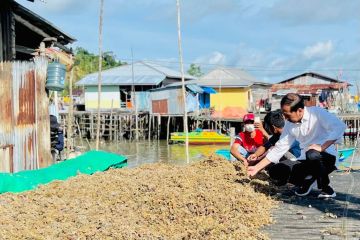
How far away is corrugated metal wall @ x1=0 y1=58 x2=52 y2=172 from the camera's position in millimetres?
7266

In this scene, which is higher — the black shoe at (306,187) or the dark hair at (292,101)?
the dark hair at (292,101)

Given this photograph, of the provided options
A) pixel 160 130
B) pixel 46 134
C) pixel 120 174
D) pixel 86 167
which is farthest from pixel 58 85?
pixel 160 130

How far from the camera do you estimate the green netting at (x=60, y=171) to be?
6.13 metres

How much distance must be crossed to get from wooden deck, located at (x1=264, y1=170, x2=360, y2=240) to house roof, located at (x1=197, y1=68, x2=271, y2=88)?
2939cm

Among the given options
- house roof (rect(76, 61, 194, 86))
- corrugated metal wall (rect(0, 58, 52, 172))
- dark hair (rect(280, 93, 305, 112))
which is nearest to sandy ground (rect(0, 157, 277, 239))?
dark hair (rect(280, 93, 305, 112))

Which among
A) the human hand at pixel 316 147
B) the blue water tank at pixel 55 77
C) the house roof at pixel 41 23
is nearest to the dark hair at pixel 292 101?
the human hand at pixel 316 147

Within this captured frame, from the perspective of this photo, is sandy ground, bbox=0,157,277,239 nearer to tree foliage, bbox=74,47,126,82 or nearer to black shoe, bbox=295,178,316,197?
black shoe, bbox=295,178,316,197

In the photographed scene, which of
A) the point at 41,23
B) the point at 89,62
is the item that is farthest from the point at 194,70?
the point at 41,23

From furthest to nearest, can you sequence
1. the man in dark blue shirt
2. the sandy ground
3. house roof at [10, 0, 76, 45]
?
house roof at [10, 0, 76, 45] → the man in dark blue shirt → the sandy ground

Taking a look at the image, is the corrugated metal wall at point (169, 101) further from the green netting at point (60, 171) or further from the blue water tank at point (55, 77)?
the green netting at point (60, 171)

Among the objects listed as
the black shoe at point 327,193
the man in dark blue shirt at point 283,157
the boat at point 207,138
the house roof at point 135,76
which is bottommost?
the boat at point 207,138

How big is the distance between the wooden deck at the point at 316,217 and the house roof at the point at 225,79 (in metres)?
29.4

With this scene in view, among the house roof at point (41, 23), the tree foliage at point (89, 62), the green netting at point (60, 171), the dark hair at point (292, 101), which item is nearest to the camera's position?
the dark hair at point (292, 101)

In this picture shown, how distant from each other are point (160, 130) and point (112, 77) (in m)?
5.47
